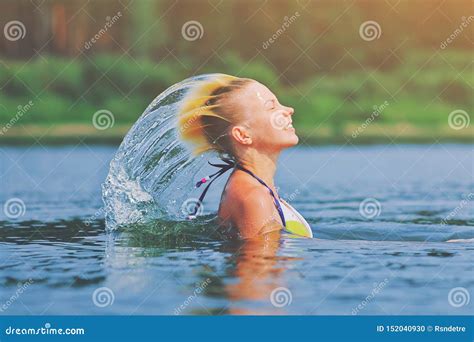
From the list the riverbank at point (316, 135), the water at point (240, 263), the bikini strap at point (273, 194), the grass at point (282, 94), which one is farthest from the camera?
the grass at point (282, 94)

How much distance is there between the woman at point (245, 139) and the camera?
303 inches

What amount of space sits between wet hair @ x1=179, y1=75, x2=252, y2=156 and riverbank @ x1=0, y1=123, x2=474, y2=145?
10100 millimetres

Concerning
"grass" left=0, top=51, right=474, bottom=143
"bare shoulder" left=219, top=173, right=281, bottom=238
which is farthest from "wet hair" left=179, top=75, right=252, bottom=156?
"grass" left=0, top=51, right=474, bottom=143

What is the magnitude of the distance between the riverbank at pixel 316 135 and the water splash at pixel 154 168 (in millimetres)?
9353

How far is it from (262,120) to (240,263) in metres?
1.26

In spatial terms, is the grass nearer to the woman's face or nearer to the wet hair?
the wet hair

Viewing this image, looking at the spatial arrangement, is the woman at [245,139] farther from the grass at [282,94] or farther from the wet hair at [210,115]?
the grass at [282,94]

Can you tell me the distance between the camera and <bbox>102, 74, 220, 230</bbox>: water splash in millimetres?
8219

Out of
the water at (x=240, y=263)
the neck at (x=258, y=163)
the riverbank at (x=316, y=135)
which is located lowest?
the water at (x=240, y=263)

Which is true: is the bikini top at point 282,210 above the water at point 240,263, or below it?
above

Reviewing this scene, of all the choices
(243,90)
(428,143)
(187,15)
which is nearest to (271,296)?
(243,90)

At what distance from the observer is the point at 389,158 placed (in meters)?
15.9

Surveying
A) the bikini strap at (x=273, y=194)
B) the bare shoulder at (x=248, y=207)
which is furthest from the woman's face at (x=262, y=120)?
the bare shoulder at (x=248, y=207)

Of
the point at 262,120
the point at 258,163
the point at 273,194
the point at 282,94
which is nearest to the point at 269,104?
the point at 262,120
